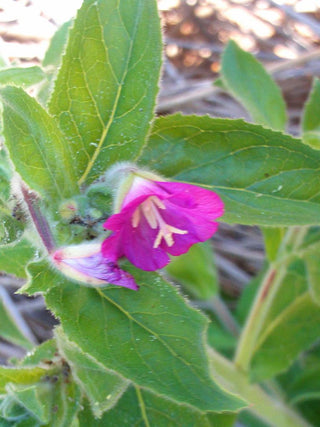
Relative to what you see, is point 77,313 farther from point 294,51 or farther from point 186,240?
point 294,51

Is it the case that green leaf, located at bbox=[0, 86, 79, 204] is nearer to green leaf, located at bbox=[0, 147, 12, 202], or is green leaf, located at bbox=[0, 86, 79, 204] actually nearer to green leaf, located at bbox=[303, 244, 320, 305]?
green leaf, located at bbox=[0, 147, 12, 202]

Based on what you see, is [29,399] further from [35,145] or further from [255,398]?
[255,398]

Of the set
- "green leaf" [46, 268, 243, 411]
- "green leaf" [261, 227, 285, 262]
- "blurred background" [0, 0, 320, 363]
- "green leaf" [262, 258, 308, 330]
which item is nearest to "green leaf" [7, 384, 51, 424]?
"green leaf" [46, 268, 243, 411]

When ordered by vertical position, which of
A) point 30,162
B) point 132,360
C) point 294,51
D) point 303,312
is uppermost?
point 30,162

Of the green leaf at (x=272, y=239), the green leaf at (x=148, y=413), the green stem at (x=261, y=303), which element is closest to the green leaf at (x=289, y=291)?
the green stem at (x=261, y=303)

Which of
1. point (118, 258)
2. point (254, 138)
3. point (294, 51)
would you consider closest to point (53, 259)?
point (118, 258)
